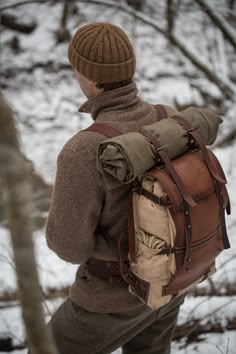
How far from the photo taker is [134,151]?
144 cm

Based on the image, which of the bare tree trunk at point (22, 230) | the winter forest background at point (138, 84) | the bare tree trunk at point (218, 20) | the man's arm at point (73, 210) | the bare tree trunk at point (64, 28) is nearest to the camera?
the bare tree trunk at point (22, 230)

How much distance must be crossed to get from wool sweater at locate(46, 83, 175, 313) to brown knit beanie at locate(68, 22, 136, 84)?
61mm

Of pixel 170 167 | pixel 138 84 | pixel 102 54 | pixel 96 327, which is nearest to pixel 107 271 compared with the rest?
pixel 96 327

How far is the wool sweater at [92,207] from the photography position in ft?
5.01

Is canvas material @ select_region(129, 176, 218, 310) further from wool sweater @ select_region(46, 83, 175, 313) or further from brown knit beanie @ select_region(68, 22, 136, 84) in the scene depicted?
brown knit beanie @ select_region(68, 22, 136, 84)

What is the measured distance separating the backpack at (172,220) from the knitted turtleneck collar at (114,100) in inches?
3.7

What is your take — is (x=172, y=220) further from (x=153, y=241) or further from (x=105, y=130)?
(x=105, y=130)

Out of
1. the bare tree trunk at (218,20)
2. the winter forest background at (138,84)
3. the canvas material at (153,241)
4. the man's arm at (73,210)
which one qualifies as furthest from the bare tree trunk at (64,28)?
the canvas material at (153,241)

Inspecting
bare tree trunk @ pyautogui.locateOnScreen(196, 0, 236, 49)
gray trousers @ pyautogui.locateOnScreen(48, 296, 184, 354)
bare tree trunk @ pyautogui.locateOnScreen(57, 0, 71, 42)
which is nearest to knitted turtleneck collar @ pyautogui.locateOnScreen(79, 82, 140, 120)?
gray trousers @ pyautogui.locateOnScreen(48, 296, 184, 354)

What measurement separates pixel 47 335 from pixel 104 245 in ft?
2.27

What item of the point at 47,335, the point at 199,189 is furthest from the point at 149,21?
the point at 47,335

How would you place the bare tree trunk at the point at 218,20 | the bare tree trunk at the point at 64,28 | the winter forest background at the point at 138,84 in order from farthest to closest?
1. the bare tree trunk at the point at 64,28
2. the bare tree trunk at the point at 218,20
3. the winter forest background at the point at 138,84

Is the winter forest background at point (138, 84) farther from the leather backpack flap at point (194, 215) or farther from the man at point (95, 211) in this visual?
the leather backpack flap at point (194, 215)

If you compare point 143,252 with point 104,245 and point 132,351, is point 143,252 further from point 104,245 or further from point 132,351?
point 132,351
